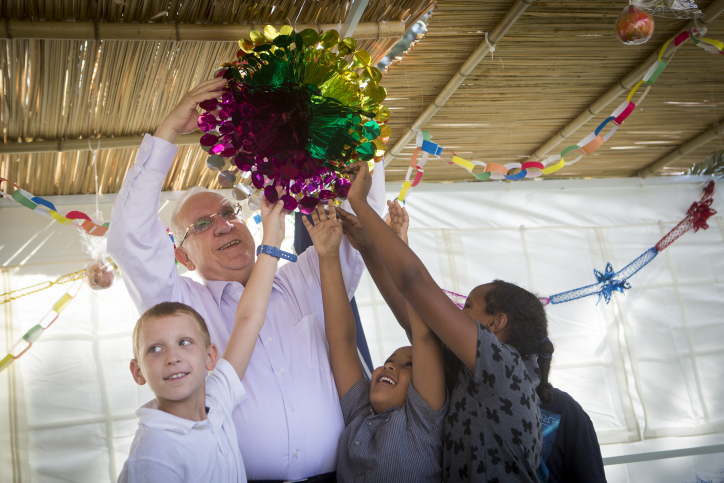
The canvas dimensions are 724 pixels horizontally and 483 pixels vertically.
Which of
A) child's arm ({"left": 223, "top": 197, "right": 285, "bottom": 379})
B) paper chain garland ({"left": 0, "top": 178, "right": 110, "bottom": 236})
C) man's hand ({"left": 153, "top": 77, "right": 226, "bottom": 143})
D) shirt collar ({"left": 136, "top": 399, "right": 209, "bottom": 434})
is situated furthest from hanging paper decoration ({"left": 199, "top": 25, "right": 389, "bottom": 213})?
paper chain garland ({"left": 0, "top": 178, "right": 110, "bottom": 236})

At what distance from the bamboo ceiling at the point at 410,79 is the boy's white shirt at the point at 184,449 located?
1.72m

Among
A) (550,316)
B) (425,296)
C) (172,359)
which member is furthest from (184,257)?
(550,316)

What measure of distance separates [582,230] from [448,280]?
1.43 m

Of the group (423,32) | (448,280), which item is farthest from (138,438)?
(448,280)

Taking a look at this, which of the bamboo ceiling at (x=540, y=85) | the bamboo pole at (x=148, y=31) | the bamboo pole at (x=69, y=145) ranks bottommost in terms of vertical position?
the bamboo pole at (x=69, y=145)

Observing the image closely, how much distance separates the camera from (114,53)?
2.63 metres

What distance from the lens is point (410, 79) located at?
130 inches

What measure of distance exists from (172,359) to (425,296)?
25.4 inches

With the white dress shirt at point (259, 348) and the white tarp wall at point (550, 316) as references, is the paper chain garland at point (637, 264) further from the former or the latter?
the white dress shirt at point (259, 348)

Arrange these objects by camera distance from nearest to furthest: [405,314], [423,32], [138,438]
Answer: [138,438] < [405,314] < [423,32]

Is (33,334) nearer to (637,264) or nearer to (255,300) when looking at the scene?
(255,300)

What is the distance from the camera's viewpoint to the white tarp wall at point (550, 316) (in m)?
3.44

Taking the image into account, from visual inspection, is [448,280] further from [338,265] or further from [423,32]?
[338,265]

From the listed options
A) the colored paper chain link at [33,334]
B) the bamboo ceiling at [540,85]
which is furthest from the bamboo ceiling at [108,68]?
the colored paper chain link at [33,334]
